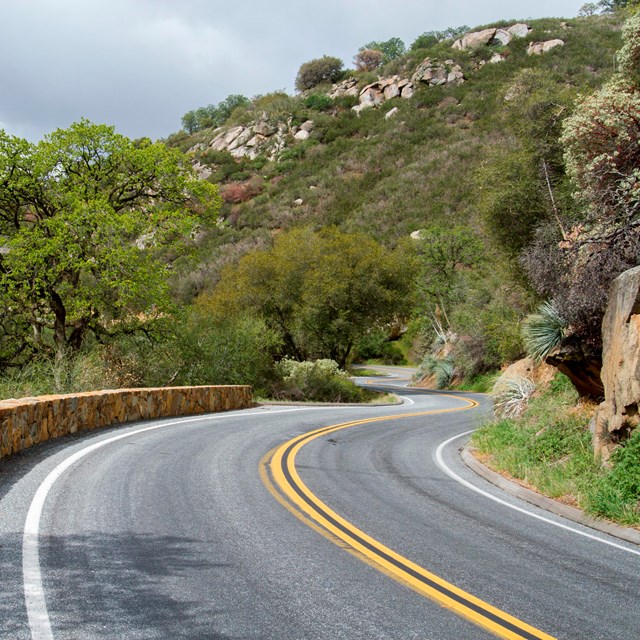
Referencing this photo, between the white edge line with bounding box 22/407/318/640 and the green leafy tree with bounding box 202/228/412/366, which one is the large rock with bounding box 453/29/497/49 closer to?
the green leafy tree with bounding box 202/228/412/366

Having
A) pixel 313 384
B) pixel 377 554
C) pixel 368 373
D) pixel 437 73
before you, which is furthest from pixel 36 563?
pixel 437 73

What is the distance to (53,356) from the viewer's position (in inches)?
860

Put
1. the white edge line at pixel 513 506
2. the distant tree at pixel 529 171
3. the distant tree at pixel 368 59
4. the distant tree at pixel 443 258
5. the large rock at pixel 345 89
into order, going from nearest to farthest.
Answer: the white edge line at pixel 513 506
the distant tree at pixel 529 171
the distant tree at pixel 443 258
the large rock at pixel 345 89
the distant tree at pixel 368 59

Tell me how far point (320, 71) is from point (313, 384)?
10601 cm

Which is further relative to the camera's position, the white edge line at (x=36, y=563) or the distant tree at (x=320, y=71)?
the distant tree at (x=320, y=71)

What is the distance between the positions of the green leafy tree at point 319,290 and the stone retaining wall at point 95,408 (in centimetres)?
1542

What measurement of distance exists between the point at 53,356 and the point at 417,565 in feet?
63.6

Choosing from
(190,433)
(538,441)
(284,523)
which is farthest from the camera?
(190,433)

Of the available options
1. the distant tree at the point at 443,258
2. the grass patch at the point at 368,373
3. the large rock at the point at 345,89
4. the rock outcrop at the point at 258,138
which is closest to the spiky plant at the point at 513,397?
the distant tree at the point at 443,258

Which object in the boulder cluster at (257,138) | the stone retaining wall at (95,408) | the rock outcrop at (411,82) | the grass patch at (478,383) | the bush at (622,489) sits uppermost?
the rock outcrop at (411,82)

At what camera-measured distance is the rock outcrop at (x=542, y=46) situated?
276ft

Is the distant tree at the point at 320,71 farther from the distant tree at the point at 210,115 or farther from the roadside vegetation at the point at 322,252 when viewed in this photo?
the roadside vegetation at the point at 322,252

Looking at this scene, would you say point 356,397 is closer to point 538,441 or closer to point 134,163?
point 134,163

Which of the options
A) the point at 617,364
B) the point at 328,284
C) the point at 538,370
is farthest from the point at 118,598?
the point at 328,284
